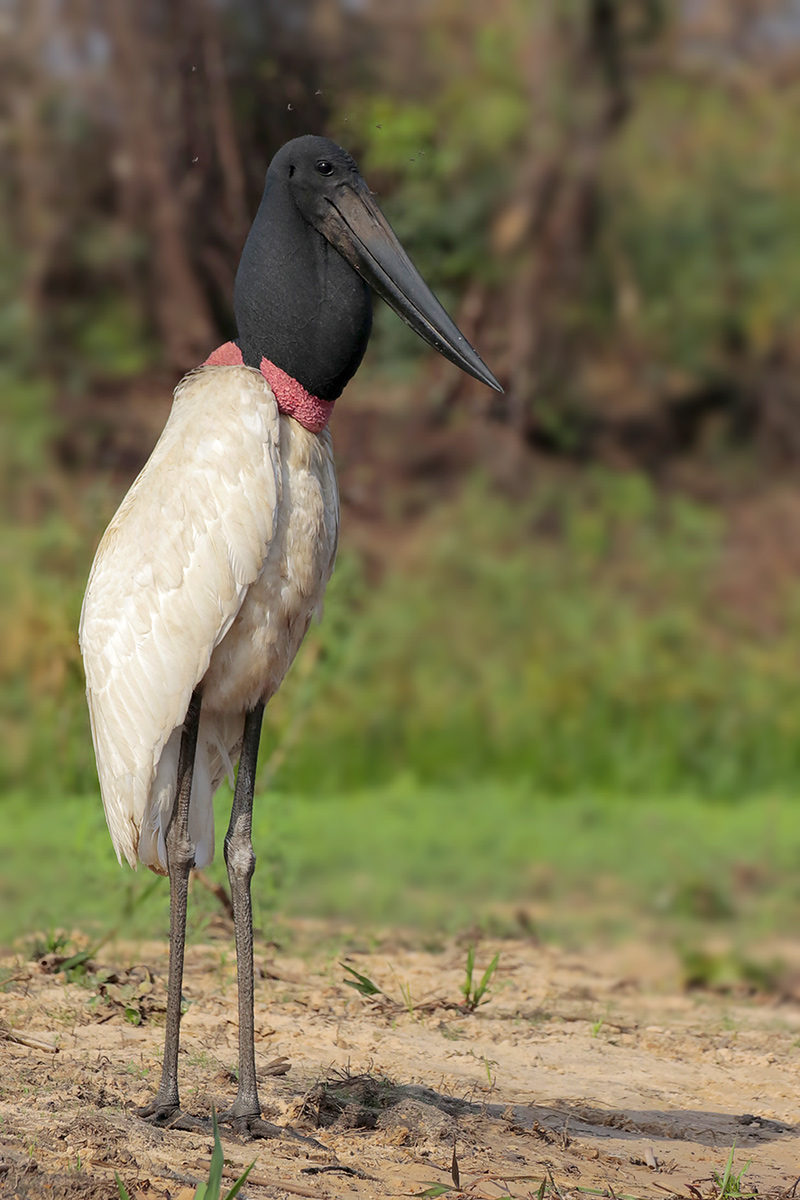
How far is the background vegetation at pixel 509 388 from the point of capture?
8.03 metres

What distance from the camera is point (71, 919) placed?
5.01 meters

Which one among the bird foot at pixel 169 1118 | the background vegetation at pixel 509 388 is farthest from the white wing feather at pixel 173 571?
the background vegetation at pixel 509 388

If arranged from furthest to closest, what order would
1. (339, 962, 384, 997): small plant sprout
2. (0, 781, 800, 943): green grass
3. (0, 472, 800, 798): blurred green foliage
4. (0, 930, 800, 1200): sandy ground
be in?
(0, 472, 800, 798): blurred green foliage, (0, 781, 800, 943): green grass, (339, 962, 384, 997): small plant sprout, (0, 930, 800, 1200): sandy ground

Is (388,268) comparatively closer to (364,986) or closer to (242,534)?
(242,534)

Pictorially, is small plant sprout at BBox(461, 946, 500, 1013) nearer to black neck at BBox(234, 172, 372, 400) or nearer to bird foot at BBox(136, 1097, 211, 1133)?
bird foot at BBox(136, 1097, 211, 1133)

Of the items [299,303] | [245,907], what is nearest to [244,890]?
[245,907]

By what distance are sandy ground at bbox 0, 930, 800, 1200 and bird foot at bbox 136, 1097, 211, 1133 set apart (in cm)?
4

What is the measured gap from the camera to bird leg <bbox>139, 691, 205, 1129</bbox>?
2.88 meters

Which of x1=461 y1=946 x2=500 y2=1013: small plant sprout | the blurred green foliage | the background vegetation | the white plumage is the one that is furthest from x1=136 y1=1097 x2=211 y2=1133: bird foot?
the background vegetation

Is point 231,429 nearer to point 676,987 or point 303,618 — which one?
point 303,618

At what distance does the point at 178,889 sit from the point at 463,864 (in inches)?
142

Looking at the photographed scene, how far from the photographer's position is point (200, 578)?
286 cm

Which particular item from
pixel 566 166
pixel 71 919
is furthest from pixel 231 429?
pixel 566 166

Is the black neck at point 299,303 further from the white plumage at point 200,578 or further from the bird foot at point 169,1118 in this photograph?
the bird foot at point 169,1118
